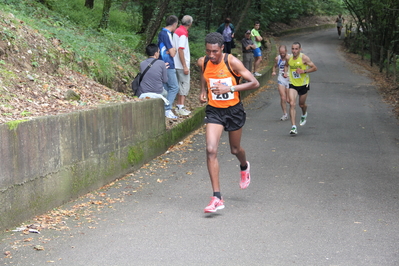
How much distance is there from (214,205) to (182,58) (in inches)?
231

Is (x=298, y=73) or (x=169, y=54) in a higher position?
(x=169, y=54)

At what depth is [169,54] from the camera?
11742 mm

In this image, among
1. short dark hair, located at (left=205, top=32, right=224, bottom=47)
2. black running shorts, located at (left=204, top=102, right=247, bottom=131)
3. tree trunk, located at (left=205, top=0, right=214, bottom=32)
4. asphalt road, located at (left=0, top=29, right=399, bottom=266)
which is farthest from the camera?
tree trunk, located at (left=205, top=0, right=214, bottom=32)

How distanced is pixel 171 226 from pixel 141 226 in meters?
0.32

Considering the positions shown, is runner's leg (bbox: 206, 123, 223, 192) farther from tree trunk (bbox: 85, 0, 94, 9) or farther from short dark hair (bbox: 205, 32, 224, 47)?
tree trunk (bbox: 85, 0, 94, 9)

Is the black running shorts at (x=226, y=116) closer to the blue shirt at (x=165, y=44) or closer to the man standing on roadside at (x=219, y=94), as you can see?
the man standing on roadside at (x=219, y=94)

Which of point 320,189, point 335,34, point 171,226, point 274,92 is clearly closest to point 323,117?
point 274,92

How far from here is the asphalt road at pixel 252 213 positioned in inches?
195

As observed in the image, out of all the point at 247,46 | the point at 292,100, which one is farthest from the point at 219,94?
the point at 247,46

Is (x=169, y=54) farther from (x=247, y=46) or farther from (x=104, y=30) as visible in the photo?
(x=247, y=46)

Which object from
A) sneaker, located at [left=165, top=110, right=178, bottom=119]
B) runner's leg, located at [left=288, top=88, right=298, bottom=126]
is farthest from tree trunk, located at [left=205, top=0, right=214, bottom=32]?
sneaker, located at [left=165, top=110, right=178, bottom=119]

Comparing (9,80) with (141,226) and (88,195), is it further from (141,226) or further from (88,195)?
(141,226)

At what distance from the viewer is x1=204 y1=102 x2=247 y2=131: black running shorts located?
6828mm

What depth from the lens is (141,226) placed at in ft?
19.3
